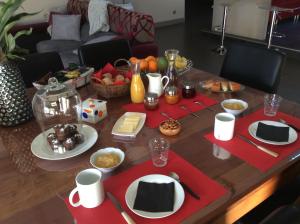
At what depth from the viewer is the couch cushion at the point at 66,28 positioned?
400 centimetres

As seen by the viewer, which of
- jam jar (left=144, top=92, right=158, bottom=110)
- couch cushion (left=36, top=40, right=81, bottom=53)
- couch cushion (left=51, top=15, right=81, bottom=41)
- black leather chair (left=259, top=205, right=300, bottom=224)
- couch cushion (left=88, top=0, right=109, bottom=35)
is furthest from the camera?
couch cushion (left=51, top=15, right=81, bottom=41)

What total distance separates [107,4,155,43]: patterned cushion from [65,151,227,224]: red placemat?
2.26 metres

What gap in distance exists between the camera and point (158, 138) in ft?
3.68

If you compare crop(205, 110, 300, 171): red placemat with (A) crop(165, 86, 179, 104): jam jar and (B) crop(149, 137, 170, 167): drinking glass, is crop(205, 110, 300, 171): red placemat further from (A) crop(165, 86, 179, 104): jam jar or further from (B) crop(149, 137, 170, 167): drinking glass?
(A) crop(165, 86, 179, 104): jam jar

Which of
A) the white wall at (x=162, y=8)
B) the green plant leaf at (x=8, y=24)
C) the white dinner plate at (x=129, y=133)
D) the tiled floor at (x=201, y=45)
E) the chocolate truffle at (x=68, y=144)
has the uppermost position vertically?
the green plant leaf at (x=8, y=24)

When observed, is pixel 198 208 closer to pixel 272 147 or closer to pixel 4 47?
pixel 272 147

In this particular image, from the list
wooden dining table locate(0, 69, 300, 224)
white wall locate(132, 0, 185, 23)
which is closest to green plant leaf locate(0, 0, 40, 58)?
wooden dining table locate(0, 69, 300, 224)

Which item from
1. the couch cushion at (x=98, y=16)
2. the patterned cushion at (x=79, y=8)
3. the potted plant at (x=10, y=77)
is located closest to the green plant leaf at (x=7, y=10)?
the potted plant at (x=10, y=77)

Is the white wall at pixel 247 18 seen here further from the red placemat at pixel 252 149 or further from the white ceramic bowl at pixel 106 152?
the white ceramic bowl at pixel 106 152

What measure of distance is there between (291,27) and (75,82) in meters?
5.43

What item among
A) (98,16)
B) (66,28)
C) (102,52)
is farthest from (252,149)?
(66,28)

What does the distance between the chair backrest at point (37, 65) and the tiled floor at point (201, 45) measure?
6.12ft

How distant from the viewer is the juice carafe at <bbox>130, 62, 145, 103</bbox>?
1400mm

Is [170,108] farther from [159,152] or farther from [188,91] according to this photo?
[159,152]
